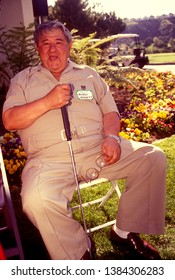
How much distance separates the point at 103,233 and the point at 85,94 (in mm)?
1138

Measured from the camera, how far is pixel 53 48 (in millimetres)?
2629

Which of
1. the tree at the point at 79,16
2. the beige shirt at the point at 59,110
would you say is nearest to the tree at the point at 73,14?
the tree at the point at 79,16

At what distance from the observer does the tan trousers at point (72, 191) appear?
218 cm

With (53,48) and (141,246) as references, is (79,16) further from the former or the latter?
(141,246)

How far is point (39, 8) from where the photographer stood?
7234mm

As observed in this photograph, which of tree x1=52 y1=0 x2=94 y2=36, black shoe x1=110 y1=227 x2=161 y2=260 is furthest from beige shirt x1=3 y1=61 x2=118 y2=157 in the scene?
tree x1=52 y1=0 x2=94 y2=36

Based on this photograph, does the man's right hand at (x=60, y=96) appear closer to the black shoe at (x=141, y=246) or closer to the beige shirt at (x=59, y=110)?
the beige shirt at (x=59, y=110)

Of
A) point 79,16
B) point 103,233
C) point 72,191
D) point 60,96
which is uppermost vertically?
point 79,16

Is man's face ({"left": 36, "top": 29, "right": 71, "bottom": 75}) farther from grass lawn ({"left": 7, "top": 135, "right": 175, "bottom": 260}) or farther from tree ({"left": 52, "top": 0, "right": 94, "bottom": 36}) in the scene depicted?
tree ({"left": 52, "top": 0, "right": 94, "bottom": 36})

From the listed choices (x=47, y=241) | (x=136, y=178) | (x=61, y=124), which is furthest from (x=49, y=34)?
(x=47, y=241)

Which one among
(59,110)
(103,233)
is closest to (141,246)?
(103,233)

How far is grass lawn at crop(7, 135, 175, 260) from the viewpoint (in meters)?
2.74
